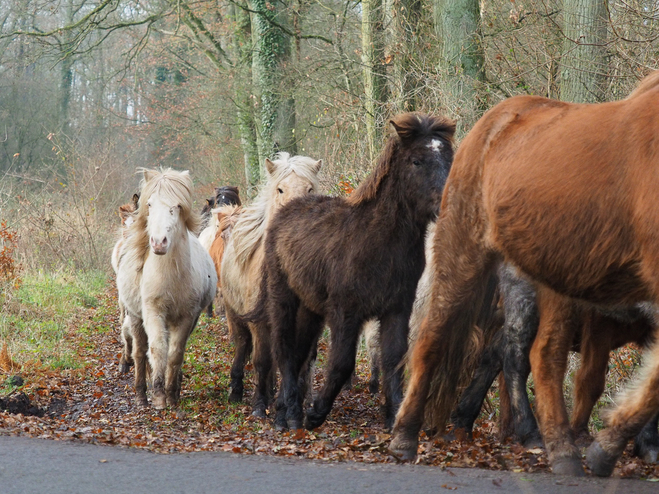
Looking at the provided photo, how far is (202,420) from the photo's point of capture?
7.64m

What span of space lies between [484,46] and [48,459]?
345 inches

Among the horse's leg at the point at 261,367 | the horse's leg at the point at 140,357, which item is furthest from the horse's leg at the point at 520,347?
the horse's leg at the point at 140,357

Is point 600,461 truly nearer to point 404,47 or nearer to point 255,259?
point 255,259

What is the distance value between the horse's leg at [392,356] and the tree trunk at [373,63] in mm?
6886

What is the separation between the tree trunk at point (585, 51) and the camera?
27.3ft

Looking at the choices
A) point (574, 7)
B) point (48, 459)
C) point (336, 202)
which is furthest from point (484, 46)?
point (48, 459)

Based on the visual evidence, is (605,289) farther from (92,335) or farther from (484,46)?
(92,335)

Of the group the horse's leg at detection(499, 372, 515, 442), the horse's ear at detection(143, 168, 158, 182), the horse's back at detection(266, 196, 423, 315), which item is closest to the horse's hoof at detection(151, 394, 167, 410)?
the horse's back at detection(266, 196, 423, 315)

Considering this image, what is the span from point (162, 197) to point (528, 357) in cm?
455

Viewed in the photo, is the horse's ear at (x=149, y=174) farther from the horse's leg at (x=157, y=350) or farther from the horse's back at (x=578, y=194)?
the horse's back at (x=578, y=194)

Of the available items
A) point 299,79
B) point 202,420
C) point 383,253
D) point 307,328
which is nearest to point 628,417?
point 383,253

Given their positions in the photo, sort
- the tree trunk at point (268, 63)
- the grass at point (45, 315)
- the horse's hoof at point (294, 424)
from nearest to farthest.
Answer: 1. the horse's hoof at point (294, 424)
2. the grass at point (45, 315)
3. the tree trunk at point (268, 63)

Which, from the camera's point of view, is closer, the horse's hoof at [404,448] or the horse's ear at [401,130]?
the horse's hoof at [404,448]

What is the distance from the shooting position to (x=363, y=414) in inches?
320
